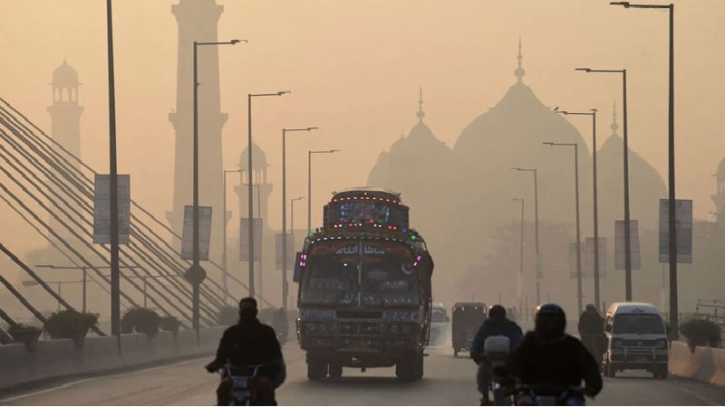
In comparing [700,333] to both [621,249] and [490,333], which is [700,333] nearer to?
[621,249]

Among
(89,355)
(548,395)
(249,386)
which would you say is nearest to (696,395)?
(89,355)

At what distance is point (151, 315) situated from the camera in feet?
182

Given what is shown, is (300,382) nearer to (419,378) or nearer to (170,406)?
(419,378)

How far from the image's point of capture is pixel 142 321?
55.5m

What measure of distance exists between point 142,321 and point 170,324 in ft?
14.7

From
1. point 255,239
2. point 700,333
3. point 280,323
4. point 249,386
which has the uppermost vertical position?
point 255,239

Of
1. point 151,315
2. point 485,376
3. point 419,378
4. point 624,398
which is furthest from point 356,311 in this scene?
point 151,315

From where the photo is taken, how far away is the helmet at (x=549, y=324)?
51.4 feet

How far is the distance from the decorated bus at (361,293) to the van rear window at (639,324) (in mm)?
8394

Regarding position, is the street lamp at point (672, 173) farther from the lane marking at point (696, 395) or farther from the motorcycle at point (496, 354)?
the motorcycle at point (496, 354)

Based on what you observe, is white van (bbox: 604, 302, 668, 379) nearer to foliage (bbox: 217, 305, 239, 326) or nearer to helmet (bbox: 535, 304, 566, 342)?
helmet (bbox: 535, 304, 566, 342)

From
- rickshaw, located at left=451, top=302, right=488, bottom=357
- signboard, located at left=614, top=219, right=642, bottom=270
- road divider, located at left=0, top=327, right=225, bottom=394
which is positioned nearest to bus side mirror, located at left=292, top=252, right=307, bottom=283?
road divider, located at left=0, top=327, right=225, bottom=394

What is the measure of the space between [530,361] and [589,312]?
29268mm

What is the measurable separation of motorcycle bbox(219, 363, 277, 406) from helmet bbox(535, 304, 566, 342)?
11.6ft
